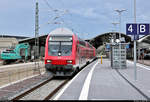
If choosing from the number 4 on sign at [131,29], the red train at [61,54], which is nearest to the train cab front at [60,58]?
the red train at [61,54]

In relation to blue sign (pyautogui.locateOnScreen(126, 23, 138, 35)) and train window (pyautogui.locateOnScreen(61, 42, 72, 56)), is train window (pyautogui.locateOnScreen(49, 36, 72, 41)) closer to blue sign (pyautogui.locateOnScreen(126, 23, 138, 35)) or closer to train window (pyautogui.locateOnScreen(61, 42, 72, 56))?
train window (pyautogui.locateOnScreen(61, 42, 72, 56))

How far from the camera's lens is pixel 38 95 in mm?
8156

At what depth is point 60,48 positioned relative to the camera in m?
12.6

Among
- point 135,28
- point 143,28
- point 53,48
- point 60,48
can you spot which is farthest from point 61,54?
point 143,28

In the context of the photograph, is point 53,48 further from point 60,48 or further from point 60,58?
point 60,58

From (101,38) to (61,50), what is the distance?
5781cm

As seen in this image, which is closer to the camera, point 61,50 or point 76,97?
point 76,97

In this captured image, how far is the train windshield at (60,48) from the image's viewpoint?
40.8ft

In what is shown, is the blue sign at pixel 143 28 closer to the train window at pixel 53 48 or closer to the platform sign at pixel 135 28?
the platform sign at pixel 135 28

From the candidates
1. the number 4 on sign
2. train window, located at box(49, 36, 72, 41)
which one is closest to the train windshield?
train window, located at box(49, 36, 72, 41)

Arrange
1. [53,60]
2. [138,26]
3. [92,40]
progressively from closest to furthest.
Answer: [138,26] → [53,60] → [92,40]

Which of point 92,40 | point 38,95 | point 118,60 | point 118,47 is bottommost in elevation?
point 38,95

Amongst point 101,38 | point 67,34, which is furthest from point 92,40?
point 67,34

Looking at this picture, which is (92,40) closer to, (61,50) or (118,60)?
(118,60)
